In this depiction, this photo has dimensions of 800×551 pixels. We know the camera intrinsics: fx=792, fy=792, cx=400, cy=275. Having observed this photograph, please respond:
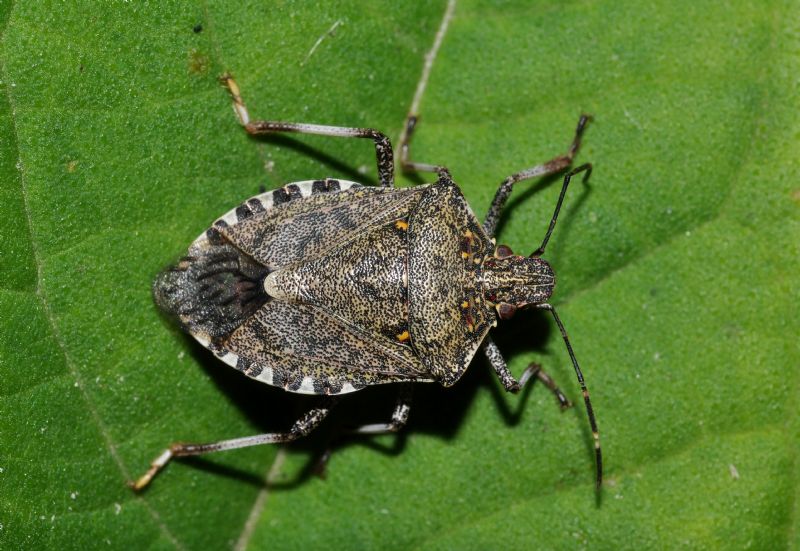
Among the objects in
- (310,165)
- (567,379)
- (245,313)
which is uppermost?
(310,165)

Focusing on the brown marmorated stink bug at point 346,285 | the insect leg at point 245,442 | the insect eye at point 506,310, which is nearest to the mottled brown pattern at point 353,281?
the brown marmorated stink bug at point 346,285

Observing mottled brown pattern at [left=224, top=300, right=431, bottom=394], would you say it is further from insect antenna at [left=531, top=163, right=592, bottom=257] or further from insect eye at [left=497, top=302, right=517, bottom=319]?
insect antenna at [left=531, top=163, right=592, bottom=257]

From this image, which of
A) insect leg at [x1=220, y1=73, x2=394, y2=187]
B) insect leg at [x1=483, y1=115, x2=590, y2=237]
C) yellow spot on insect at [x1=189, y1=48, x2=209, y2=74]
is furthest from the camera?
insect leg at [x1=483, y1=115, x2=590, y2=237]

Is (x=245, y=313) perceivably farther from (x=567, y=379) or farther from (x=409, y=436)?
(x=567, y=379)

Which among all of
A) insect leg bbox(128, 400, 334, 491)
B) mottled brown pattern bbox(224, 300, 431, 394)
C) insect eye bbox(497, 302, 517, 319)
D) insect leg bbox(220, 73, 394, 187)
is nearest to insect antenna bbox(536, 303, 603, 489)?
insect eye bbox(497, 302, 517, 319)

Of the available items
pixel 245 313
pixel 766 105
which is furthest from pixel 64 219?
pixel 766 105

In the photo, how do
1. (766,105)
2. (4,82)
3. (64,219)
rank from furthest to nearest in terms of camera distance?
1. (766,105)
2. (64,219)
3. (4,82)
